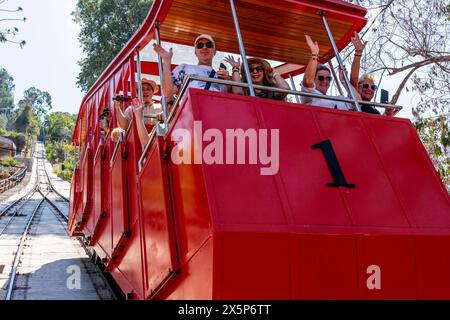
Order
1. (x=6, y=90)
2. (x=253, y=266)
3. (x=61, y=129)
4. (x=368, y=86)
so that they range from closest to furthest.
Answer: (x=253, y=266) < (x=368, y=86) < (x=61, y=129) < (x=6, y=90)

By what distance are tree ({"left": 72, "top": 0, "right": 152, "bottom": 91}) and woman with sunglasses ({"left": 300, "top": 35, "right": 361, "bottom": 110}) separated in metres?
19.8

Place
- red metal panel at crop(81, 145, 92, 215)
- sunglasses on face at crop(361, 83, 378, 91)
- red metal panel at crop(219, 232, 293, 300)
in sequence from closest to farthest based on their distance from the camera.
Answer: red metal panel at crop(219, 232, 293, 300)
sunglasses on face at crop(361, 83, 378, 91)
red metal panel at crop(81, 145, 92, 215)

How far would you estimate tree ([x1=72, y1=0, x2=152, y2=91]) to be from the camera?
23.1m

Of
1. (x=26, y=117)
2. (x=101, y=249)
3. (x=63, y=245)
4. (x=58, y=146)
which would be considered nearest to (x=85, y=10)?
(x=63, y=245)

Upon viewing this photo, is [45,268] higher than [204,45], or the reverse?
[204,45]

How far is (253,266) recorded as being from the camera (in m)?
2.55

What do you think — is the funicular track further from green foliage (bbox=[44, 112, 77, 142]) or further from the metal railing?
green foliage (bbox=[44, 112, 77, 142])

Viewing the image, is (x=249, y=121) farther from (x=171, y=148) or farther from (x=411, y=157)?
(x=411, y=157)

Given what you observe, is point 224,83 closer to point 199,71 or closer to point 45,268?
point 199,71

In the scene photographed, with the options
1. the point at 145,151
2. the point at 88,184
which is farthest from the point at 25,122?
the point at 145,151

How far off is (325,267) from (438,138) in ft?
28.2

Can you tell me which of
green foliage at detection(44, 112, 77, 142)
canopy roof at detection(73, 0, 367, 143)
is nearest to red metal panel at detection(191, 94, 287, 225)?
canopy roof at detection(73, 0, 367, 143)

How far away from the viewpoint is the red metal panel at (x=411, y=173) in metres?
3.19

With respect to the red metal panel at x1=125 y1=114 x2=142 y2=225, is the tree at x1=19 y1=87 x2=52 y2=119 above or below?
above
